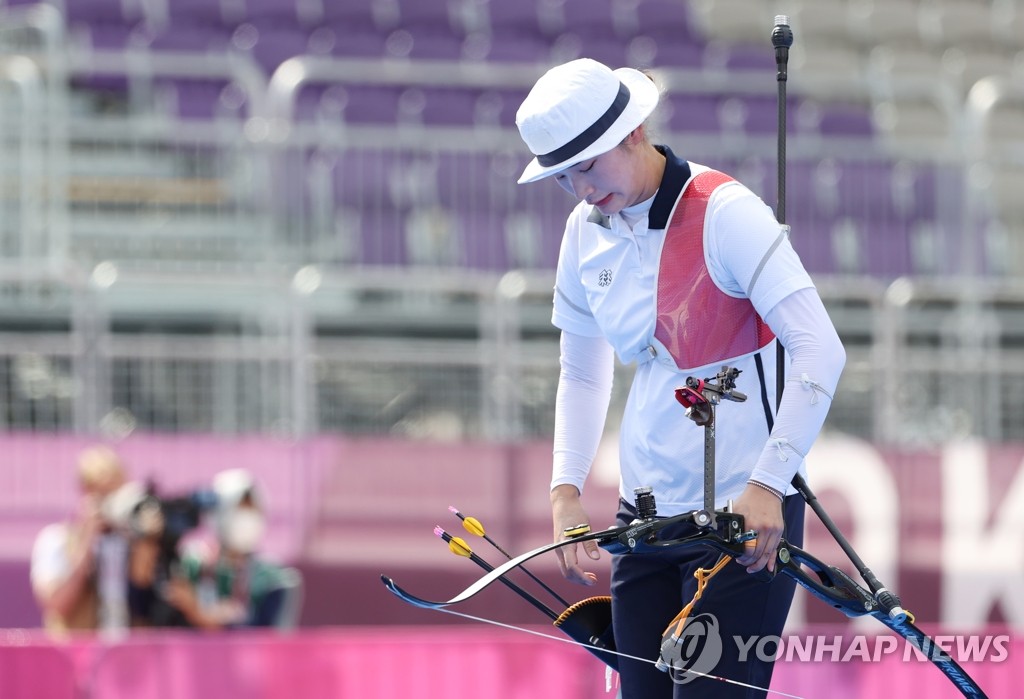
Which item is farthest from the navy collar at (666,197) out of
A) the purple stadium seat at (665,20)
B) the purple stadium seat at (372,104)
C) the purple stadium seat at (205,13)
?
the purple stadium seat at (665,20)

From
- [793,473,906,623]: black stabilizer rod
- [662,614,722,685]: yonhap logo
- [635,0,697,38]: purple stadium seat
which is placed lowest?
[662,614,722,685]: yonhap logo

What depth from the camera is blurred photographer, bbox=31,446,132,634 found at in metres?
7.46

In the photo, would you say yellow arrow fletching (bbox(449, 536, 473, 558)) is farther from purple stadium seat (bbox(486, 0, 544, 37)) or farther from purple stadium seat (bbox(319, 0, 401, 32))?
purple stadium seat (bbox(486, 0, 544, 37))

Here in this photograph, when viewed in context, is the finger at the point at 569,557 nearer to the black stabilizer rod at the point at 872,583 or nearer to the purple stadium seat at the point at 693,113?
the black stabilizer rod at the point at 872,583

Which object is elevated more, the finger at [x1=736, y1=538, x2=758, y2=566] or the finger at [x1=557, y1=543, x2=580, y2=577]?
the finger at [x1=736, y1=538, x2=758, y2=566]

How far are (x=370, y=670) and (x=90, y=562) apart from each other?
2404 mm

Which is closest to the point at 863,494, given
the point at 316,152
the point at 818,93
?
the point at 818,93

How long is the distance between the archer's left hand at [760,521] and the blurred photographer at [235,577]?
4938mm

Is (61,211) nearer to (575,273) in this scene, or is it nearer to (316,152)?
(316,152)

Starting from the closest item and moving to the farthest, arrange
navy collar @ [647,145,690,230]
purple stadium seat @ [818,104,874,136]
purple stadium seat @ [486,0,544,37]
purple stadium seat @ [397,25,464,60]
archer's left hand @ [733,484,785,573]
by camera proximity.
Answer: archer's left hand @ [733,484,785,573] < navy collar @ [647,145,690,230] < purple stadium seat @ [397,25,464,60] < purple stadium seat @ [818,104,874,136] < purple stadium seat @ [486,0,544,37]

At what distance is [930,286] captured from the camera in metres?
8.60

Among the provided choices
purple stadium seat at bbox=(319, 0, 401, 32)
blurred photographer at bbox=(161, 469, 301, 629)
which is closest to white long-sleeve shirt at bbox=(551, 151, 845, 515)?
blurred photographer at bbox=(161, 469, 301, 629)

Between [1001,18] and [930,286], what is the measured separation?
5.50 meters

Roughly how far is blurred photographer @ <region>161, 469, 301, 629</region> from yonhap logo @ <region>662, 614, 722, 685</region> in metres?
4.70
